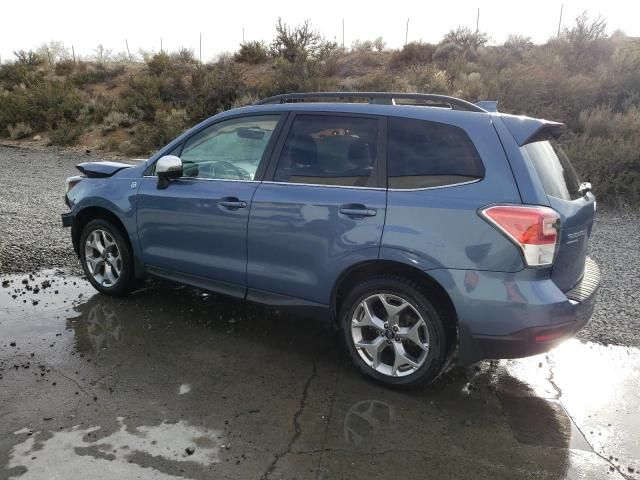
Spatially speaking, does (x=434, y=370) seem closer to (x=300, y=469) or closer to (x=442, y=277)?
(x=442, y=277)

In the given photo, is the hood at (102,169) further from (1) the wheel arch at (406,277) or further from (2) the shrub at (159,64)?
(2) the shrub at (159,64)

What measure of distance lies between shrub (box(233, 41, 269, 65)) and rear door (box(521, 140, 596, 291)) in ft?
71.0

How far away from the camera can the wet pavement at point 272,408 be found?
2898 mm

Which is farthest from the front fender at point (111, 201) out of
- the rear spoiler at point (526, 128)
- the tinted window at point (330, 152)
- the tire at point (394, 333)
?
the rear spoiler at point (526, 128)

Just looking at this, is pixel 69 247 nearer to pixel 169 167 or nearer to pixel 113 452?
pixel 169 167

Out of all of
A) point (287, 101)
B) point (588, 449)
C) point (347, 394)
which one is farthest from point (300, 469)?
point (287, 101)

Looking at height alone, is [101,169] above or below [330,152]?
below

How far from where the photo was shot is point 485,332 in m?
3.26

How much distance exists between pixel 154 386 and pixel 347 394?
1.27 m

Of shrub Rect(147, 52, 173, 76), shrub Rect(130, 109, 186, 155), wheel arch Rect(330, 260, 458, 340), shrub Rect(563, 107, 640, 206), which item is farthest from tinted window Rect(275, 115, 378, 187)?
shrub Rect(147, 52, 173, 76)

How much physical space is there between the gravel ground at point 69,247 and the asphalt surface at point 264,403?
5 cm

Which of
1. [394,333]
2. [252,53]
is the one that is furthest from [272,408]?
[252,53]

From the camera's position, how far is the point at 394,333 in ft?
11.8

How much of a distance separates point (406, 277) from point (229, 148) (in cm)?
188
